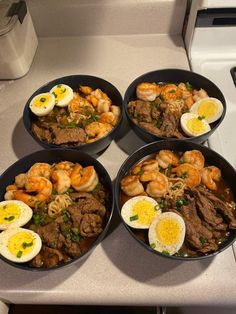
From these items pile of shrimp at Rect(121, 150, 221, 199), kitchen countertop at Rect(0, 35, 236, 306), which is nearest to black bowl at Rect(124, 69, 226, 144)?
pile of shrimp at Rect(121, 150, 221, 199)

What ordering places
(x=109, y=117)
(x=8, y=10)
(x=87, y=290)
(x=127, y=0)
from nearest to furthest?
(x=87, y=290) < (x=109, y=117) < (x=8, y=10) < (x=127, y=0)

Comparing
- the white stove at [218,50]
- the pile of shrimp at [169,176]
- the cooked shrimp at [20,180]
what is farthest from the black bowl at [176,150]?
the cooked shrimp at [20,180]

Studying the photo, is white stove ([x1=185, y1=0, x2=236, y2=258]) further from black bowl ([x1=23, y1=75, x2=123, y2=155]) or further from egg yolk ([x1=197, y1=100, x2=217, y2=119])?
black bowl ([x1=23, y1=75, x2=123, y2=155])

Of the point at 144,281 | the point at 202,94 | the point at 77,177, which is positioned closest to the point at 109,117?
the point at 77,177

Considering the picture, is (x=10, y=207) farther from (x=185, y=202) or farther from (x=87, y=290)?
(x=185, y=202)

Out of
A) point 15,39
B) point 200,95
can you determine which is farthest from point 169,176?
point 15,39

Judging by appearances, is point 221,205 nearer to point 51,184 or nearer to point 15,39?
point 51,184
